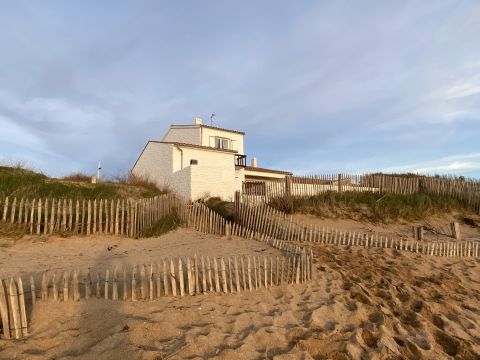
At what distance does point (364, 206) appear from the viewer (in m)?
18.1

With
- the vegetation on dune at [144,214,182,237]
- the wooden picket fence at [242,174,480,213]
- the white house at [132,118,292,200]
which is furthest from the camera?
the white house at [132,118,292,200]

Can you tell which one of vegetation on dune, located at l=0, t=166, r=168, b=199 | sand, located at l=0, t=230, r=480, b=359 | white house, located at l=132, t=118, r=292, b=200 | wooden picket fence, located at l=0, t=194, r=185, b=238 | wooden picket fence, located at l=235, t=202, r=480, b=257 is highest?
white house, located at l=132, t=118, r=292, b=200

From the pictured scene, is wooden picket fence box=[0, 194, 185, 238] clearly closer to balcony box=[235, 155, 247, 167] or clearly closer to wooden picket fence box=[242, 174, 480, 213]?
wooden picket fence box=[242, 174, 480, 213]

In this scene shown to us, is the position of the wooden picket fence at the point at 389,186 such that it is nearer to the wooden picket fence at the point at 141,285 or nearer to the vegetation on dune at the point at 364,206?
the vegetation on dune at the point at 364,206

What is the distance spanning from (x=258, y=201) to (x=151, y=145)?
46.6ft

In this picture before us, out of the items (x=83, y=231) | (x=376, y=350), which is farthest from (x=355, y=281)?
(x=83, y=231)

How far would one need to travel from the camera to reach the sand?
3.91m

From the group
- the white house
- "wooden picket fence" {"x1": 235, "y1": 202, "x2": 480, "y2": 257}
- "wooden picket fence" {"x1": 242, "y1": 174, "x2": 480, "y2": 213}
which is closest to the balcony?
the white house

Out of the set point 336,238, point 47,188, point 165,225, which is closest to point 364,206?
point 336,238

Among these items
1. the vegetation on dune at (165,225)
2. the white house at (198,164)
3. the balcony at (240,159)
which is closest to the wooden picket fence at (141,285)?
the vegetation on dune at (165,225)

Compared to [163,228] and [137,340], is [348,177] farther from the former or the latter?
[137,340]

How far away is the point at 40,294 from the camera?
15.4 feet

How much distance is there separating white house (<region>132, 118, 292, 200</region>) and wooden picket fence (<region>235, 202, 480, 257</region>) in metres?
8.87

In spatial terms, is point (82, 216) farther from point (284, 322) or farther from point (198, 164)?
point (198, 164)
